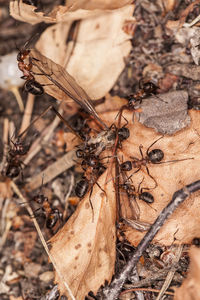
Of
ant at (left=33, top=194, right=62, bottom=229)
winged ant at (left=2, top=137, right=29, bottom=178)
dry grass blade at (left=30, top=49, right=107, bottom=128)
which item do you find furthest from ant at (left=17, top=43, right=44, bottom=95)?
ant at (left=33, top=194, right=62, bottom=229)

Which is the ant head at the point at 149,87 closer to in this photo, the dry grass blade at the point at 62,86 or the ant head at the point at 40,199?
the dry grass blade at the point at 62,86

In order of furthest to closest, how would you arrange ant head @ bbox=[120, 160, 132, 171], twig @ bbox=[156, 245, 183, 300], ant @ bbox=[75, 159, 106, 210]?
1. ant @ bbox=[75, 159, 106, 210]
2. ant head @ bbox=[120, 160, 132, 171]
3. twig @ bbox=[156, 245, 183, 300]

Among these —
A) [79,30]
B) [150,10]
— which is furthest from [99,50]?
[150,10]

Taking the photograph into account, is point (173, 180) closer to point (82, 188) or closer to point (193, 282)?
point (82, 188)

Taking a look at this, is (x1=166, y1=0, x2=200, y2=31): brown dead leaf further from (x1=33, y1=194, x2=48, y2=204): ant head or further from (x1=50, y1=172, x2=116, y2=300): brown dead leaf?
(x1=33, y1=194, x2=48, y2=204): ant head

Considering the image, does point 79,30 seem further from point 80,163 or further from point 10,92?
point 80,163

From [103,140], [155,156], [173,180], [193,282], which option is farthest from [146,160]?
[193,282]
